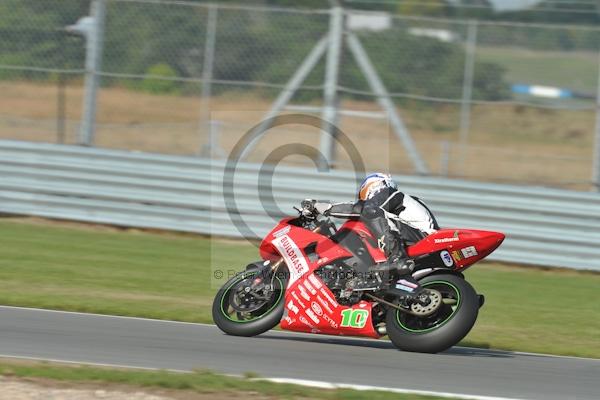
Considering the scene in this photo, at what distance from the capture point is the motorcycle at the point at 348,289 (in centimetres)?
819

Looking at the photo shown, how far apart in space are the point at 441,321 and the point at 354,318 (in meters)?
0.69

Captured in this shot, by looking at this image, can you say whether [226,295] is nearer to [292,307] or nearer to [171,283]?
[292,307]

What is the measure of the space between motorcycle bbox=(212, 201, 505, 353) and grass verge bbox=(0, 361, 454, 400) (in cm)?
151

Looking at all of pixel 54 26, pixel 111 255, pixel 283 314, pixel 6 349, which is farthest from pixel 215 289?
pixel 54 26

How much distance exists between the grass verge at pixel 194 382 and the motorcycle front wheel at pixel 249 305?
5.45ft

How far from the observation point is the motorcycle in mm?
8188

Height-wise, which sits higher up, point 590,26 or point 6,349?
point 590,26

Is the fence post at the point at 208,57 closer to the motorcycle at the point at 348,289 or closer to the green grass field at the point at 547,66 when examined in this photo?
the green grass field at the point at 547,66

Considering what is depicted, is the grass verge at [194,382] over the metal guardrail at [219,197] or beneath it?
beneath

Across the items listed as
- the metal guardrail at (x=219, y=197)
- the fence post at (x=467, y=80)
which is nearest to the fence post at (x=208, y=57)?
the metal guardrail at (x=219, y=197)

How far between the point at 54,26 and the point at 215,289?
659 centimetres

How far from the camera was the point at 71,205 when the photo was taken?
599 inches

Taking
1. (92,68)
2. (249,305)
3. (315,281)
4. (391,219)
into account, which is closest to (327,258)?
(315,281)

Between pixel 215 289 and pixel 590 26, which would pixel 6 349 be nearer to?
pixel 215 289
